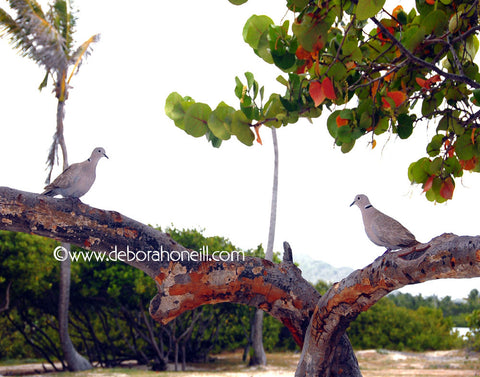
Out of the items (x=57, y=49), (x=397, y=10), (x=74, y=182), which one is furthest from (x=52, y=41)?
(x=397, y=10)

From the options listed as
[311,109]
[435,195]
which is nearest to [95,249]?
[311,109]

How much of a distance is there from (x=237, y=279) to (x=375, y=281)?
0.92 metres

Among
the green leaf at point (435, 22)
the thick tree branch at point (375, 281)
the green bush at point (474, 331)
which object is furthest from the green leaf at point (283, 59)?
the green bush at point (474, 331)

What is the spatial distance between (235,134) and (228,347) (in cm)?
1595

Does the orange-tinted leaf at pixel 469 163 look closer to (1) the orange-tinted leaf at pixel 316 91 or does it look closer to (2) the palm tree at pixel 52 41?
(1) the orange-tinted leaf at pixel 316 91

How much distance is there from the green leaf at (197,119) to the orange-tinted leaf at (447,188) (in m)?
1.83

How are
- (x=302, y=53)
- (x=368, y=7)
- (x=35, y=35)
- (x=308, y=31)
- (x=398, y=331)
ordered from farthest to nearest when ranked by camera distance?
(x=398, y=331) < (x=35, y=35) < (x=302, y=53) < (x=308, y=31) < (x=368, y=7)

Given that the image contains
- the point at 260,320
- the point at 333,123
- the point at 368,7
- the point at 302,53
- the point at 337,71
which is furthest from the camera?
the point at 260,320

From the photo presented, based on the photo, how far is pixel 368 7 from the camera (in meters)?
2.02

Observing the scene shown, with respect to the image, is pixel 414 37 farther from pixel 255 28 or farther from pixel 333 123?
pixel 255 28

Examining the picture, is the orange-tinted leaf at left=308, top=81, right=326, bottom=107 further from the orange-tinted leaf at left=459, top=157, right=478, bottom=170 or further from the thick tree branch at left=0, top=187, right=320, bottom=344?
the orange-tinted leaf at left=459, top=157, right=478, bottom=170

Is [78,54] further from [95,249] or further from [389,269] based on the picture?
[389,269]

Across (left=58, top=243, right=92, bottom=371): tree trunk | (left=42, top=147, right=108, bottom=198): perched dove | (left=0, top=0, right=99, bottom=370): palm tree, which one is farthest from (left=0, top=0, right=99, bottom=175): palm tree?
(left=42, top=147, right=108, bottom=198): perched dove

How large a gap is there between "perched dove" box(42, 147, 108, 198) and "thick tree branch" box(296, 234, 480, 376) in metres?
2.36
